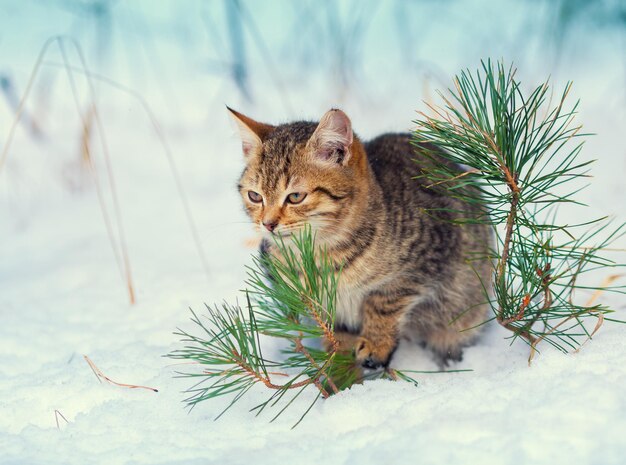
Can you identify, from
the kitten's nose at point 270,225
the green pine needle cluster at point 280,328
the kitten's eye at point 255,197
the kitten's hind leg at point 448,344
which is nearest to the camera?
the green pine needle cluster at point 280,328

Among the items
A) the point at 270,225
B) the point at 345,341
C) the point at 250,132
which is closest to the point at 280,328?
the point at 270,225

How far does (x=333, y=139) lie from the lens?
1.93 m

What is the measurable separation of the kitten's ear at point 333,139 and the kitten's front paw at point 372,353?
0.61 metres

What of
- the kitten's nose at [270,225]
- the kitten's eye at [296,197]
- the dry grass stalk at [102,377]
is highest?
the kitten's eye at [296,197]

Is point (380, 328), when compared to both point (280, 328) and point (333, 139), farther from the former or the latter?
point (333, 139)

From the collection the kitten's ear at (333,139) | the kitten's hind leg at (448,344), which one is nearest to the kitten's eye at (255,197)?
the kitten's ear at (333,139)

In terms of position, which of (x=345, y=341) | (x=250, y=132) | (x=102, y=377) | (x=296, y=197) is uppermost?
(x=250, y=132)

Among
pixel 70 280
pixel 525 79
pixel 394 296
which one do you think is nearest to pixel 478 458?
pixel 394 296

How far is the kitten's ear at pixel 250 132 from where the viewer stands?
6.69ft

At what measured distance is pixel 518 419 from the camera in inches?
54.6

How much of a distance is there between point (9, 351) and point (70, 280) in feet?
2.52

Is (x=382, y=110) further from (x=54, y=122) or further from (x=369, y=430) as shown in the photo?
(x=369, y=430)

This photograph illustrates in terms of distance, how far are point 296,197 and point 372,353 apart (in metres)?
0.57

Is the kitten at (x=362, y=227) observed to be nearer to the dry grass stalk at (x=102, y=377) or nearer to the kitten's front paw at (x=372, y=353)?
the kitten's front paw at (x=372, y=353)
